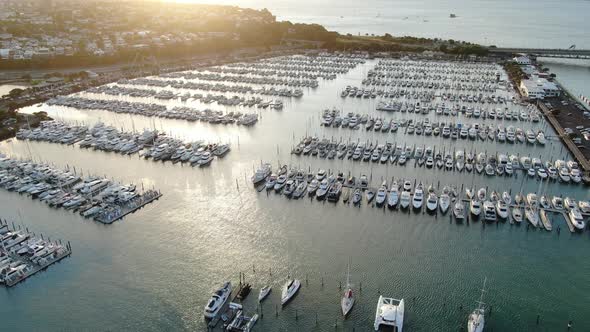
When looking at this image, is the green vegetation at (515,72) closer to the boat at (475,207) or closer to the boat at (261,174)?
the boat at (475,207)

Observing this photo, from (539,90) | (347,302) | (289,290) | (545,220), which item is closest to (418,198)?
(545,220)

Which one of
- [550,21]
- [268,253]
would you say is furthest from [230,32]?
[550,21]

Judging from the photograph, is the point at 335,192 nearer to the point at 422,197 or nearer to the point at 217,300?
the point at 422,197

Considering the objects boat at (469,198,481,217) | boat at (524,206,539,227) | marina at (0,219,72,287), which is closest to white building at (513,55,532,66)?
boat at (524,206,539,227)

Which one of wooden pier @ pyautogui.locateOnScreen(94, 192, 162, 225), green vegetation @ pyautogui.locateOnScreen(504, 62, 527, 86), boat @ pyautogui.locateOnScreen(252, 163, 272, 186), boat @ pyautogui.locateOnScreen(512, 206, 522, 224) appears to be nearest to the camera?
boat @ pyautogui.locateOnScreen(512, 206, 522, 224)

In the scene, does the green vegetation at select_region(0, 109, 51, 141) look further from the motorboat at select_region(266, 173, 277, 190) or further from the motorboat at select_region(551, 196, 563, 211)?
the motorboat at select_region(551, 196, 563, 211)

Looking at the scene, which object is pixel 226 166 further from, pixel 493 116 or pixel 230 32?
pixel 230 32

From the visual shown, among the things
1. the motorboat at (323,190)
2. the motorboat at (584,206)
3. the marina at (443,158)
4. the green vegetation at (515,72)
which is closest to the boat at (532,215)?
the motorboat at (584,206)
